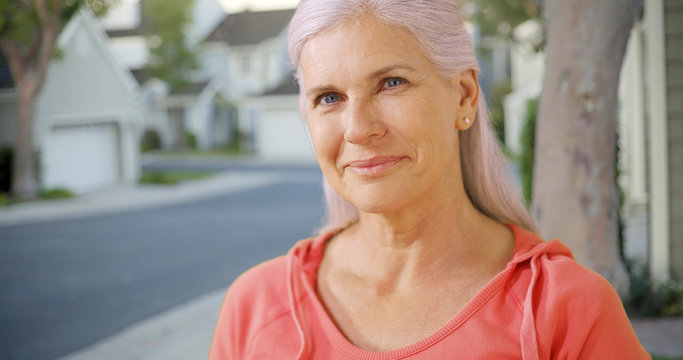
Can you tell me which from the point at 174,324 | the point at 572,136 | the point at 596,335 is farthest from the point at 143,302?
the point at 596,335

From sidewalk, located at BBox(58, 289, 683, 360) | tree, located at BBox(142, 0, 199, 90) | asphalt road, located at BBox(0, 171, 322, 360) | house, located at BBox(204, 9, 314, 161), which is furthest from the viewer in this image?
house, located at BBox(204, 9, 314, 161)

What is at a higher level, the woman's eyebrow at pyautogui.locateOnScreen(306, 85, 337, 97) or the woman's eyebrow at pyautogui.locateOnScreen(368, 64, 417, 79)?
the woman's eyebrow at pyautogui.locateOnScreen(368, 64, 417, 79)

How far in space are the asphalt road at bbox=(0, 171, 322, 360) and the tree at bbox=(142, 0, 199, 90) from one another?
1463 centimetres

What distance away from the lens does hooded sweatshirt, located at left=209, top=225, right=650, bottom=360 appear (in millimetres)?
1222

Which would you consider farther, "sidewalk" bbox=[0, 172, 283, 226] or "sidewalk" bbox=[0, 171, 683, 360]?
"sidewalk" bbox=[0, 172, 283, 226]

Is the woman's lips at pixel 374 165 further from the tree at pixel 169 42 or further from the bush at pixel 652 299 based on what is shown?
the tree at pixel 169 42

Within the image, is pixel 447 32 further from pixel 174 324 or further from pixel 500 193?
pixel 174 324

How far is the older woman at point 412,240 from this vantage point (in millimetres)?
1270

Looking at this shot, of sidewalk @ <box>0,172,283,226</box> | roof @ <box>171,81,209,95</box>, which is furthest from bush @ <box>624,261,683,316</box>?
roof @ <box>171,81,209,95</box>

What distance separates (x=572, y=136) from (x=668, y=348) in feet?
4.96

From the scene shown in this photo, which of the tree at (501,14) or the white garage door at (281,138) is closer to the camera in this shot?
the tree at (501,14)

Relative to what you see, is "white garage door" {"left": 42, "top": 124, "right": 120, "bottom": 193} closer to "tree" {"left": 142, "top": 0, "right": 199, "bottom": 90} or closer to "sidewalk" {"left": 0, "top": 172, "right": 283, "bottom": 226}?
"sidewalk" {"left": 0, "top": 172, "right": 283, "bottom": 226}

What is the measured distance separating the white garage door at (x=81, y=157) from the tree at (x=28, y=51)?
4.01 ft

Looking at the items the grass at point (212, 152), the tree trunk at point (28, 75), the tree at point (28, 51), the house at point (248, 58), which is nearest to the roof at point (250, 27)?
the house at point (248, 58)
